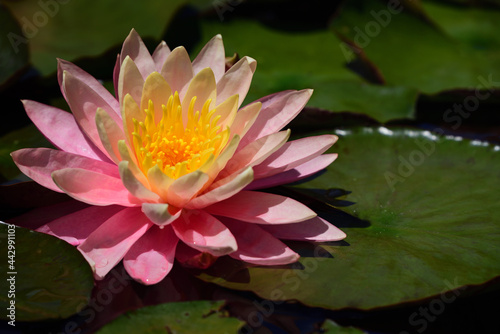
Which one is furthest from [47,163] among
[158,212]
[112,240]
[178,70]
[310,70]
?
[310,70]

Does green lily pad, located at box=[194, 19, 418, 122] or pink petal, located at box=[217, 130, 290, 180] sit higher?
pink petal, located at box=[217, 130, 290, 180]

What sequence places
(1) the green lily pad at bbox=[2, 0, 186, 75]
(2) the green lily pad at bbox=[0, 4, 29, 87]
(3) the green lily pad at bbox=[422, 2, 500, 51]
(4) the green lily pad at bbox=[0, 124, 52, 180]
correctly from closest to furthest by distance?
(4) the green lily pad at bbox=[0, 124, 52, 180]
(2) the green lily pad at bbox=[0, 4, 29, 87]
(1) the green lily pad at bbox=[2, 0, 186, 75]
(3) the green lily pad at bbox=[422, 2, 500, 51]

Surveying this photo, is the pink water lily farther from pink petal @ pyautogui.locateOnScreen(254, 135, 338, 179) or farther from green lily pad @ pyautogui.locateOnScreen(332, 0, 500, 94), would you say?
green lily pad @ pyautogui.locateOnScreen(332, 0, 500, 94)

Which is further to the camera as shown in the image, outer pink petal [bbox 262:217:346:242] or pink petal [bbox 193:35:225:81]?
pink petal [bbox 193:35:225:81]

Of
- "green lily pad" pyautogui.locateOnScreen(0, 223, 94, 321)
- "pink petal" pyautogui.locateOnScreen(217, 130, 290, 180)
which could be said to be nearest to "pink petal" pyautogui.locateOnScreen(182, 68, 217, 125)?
"pink petal" pyautogui.locateOnScreen(217, 130, 290, 180)

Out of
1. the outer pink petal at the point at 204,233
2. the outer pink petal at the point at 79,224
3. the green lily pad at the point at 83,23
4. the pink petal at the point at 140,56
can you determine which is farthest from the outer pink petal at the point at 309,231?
the green lily pad at the point at 83,23

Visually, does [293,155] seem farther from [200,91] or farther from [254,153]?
[200,91]

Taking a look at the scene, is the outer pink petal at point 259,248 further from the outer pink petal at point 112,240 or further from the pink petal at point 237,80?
the pink petal at point 237,80

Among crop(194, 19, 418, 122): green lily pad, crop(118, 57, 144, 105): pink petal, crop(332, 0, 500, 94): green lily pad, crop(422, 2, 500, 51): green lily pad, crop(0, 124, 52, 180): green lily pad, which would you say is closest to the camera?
crop(118, 57, 144, 105): pink petal

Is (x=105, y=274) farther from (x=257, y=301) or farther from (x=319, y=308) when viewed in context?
(x=319, y=308)
